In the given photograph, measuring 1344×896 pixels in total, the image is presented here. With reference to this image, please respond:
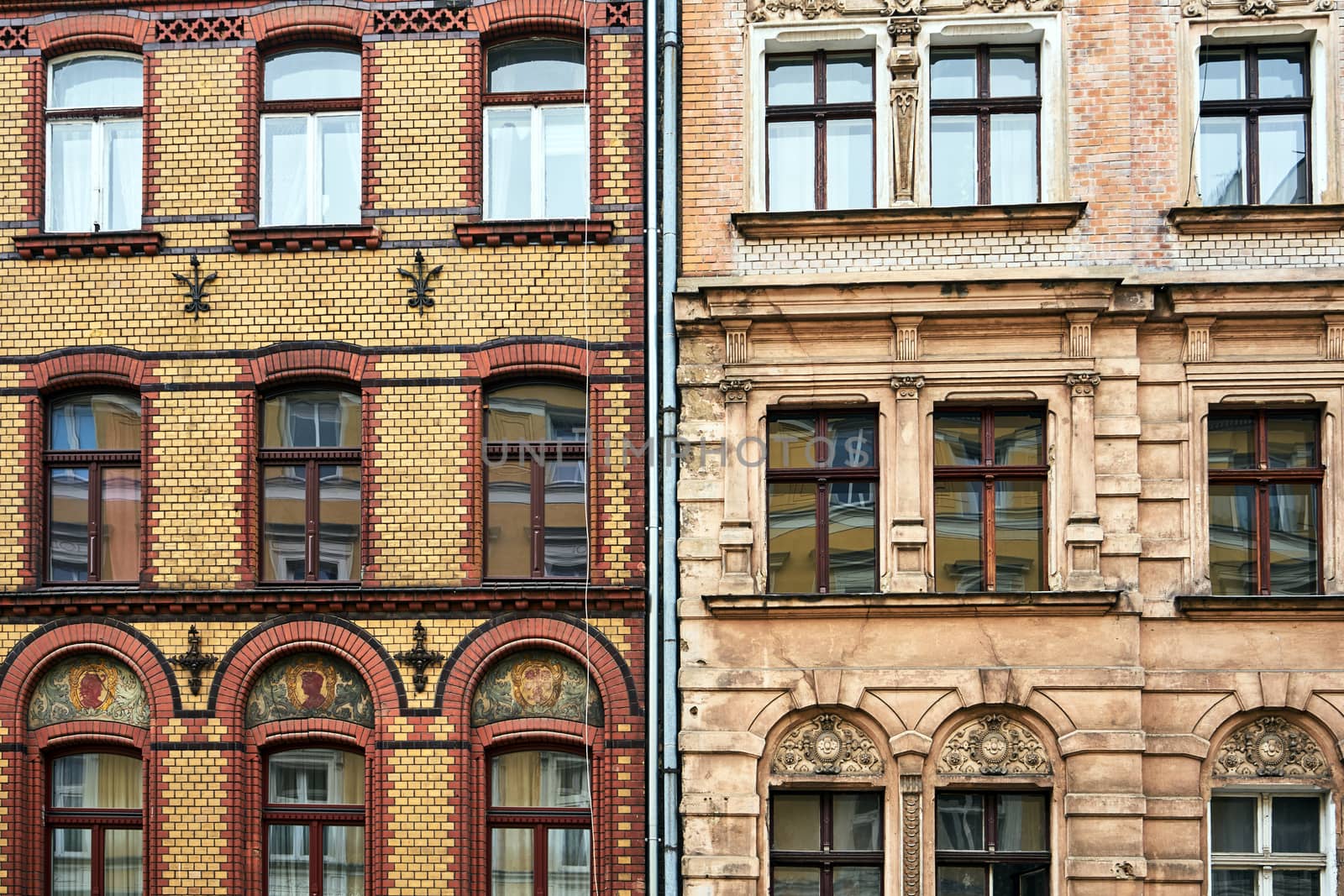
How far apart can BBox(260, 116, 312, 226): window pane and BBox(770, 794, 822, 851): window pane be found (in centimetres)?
765

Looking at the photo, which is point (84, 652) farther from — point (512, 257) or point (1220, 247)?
point (1220, 247)

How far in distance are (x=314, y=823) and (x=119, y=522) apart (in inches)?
140

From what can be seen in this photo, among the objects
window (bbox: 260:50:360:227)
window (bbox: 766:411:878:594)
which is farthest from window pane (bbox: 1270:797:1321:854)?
window (bbox: 260:50:360:227)

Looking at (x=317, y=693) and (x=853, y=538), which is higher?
(x=853, y=538)

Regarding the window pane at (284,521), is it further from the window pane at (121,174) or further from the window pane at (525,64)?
the window pane at (525,64)

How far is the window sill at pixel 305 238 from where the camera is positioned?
13047 millimetres

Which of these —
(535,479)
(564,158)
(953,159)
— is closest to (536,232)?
(564,158)

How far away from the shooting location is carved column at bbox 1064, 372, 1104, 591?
1227cm

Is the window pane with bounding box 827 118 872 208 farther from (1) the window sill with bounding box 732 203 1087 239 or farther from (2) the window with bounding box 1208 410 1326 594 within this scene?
(2) the window with bounding box 1208 410 1326 594

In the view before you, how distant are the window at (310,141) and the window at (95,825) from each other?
18.5ft

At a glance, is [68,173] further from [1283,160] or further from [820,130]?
[1283,160]

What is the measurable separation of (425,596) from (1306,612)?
8.10 metres

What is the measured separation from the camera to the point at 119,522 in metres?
13.3

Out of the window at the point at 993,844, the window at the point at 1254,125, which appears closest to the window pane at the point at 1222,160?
the window at the point at 1254,125
